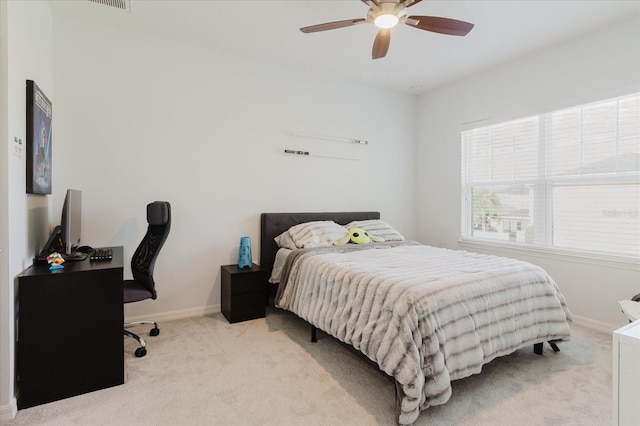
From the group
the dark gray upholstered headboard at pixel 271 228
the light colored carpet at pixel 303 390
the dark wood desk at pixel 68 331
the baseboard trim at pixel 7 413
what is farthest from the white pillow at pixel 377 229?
the baseboard trim at pixel 7 413

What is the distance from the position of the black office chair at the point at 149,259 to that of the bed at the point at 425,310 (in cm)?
114

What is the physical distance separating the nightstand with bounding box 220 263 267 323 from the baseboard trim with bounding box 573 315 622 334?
123 inches

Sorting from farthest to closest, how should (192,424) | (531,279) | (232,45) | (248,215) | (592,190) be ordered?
(248,215), (232,45), (592,190), (531,279), (192,424)

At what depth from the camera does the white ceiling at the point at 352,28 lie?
8.80ft

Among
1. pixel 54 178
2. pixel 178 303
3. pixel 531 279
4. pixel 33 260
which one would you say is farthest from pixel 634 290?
pixel 54 178

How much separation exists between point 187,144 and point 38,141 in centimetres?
126

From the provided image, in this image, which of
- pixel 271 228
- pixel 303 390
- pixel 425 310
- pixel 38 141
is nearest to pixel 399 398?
pixel 425 310

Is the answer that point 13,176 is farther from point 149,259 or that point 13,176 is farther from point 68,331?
point 149,259

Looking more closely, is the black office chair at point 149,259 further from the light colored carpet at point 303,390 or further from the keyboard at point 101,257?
the light colored carpet at point 303,390

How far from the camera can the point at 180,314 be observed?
3.31 meters

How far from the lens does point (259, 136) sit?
372cm

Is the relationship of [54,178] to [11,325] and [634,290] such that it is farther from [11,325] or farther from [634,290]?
[634,290]

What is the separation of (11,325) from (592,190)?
460 cm

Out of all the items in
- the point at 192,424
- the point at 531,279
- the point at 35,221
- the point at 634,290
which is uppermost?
the point at 35,221
